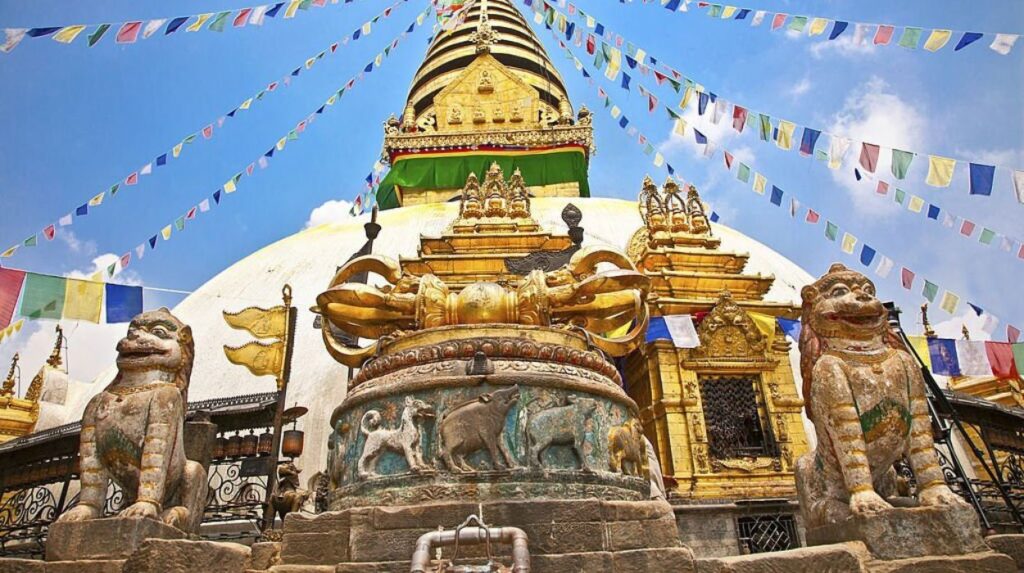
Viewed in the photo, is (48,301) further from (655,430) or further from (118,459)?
(655,430)

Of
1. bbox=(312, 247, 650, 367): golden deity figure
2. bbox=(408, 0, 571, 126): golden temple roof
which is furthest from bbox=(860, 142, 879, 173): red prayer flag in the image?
bbox=(408, 0, 571, 126): golden temple roof

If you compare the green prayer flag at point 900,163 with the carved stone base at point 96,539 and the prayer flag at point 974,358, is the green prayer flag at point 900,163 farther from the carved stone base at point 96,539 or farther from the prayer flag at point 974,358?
the carved stone base at point 96,539

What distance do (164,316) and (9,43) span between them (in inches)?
265

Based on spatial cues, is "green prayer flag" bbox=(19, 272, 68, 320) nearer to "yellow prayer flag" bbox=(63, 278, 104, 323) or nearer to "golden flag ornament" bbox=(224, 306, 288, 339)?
"yellow prayer flag" bbox=(63, 278, 104, 323)

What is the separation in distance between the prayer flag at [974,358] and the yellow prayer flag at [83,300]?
1339cm

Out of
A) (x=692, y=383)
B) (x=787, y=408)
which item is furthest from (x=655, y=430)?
(x=787, y=408)

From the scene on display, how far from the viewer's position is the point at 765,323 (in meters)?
11.4

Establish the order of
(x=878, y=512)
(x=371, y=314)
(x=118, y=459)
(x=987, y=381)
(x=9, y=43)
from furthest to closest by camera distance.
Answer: (x=987, y=381) < (x=9, y=43) < (x=371, y=314) < (x=118, y=459) < (x=878, y=512)

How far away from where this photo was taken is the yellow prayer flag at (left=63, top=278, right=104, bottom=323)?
9.11 metres

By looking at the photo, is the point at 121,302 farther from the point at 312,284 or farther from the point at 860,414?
the point at 860,414

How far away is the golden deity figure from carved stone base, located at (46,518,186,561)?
2.18 metres

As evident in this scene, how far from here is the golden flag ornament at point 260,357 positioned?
10.1 metres

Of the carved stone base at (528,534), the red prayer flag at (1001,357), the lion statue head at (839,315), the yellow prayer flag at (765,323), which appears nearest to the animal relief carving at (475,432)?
the carved stone base at (528,534)

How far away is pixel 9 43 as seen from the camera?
28.0 feet
